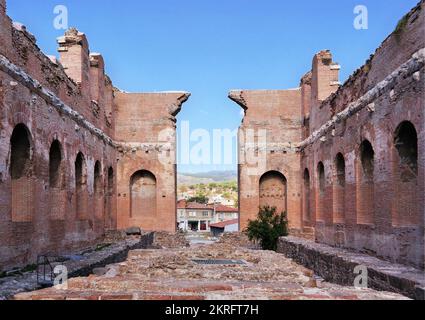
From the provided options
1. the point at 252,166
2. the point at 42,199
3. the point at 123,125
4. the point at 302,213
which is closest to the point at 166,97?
the point at 123,125

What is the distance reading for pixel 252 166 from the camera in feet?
77.8

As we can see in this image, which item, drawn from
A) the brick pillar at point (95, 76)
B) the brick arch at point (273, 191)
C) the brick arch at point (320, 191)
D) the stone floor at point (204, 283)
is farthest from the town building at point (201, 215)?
the stone floor at point (204, 283)

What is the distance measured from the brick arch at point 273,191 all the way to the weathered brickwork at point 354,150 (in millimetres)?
66

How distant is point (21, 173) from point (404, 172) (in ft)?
28.8

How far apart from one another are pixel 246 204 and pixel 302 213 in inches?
100

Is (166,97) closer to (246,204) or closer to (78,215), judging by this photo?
(246,204)

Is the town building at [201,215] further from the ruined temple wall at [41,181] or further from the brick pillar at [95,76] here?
the ruined temple wall at [41,181]

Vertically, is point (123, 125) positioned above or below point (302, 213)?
above

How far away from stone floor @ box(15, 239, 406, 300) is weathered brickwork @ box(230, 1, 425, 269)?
2.50 meters

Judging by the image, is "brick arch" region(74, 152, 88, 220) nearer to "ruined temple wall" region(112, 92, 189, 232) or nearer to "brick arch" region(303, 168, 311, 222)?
"ruined temple wall" region(112, 92, 189, 232)

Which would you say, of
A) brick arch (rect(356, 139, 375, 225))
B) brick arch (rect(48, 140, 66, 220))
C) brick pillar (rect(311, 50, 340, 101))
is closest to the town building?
brick pillar (rect(311, 50, 340, 101))

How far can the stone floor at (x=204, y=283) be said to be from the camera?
20.9ft

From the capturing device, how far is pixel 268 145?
940 inches

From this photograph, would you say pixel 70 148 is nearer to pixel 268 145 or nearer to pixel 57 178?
pixel 57 178
